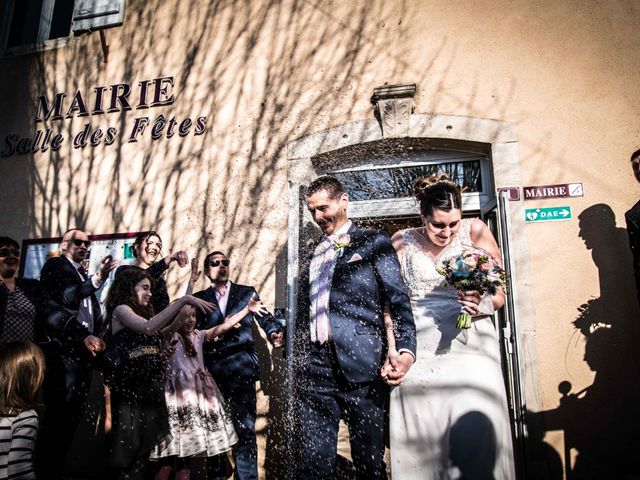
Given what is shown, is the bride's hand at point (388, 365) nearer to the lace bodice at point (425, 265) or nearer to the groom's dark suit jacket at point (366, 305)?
the groom's dark suit jacket at point (366, 305)

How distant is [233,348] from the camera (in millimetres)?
4574

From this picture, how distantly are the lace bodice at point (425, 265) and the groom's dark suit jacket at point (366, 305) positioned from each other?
0.17 metres

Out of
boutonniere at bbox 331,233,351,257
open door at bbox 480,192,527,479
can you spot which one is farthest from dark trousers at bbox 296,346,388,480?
open door at bbox 480,192,527,479

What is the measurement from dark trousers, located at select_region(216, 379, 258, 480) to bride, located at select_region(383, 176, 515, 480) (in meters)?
1.58

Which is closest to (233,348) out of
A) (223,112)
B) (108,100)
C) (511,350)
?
(511,350)

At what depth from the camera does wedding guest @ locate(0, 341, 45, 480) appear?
272 cm

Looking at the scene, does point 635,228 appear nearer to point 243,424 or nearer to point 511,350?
point 511,350

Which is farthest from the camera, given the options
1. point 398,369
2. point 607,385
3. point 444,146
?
point 444,146

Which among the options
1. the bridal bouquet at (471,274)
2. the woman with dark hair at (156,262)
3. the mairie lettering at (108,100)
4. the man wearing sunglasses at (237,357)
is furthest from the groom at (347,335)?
the mairie lettering at (108,100)

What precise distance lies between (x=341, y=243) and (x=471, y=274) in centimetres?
87

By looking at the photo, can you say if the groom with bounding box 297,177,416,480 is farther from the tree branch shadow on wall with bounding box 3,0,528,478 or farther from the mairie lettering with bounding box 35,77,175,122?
the mairie lettering with bounding box 35,77,175,122

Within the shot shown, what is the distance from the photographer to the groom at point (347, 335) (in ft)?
10.4

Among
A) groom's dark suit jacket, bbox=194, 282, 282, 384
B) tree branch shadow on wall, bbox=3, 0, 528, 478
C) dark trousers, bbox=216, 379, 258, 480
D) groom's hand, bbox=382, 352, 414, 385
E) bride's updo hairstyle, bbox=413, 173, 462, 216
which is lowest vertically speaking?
dark trousers, bbox=216, 379, 258, 480

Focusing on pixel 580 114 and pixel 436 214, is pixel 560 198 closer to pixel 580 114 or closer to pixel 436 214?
pixel 580 114
